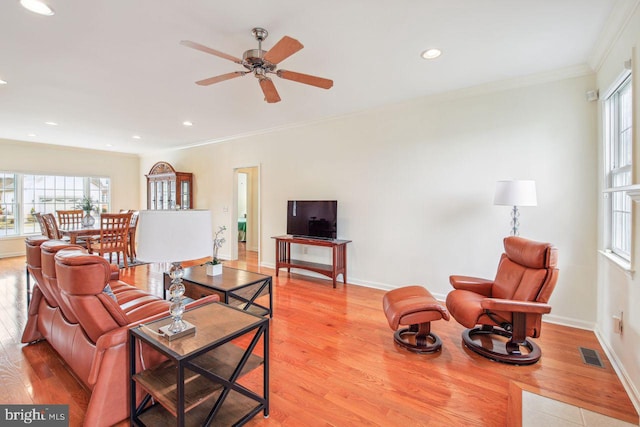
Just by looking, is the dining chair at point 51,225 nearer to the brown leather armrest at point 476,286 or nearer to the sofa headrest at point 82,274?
the sofa headrest at point 82,274

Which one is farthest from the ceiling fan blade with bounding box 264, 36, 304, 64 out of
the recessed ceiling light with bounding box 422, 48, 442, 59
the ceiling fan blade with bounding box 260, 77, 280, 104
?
the recessed ceiling light with bounding box 422, 48, 442, 59

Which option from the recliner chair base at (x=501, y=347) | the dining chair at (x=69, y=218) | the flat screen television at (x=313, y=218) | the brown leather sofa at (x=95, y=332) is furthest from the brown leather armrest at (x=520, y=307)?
the dining chair at (x=69, y=218)

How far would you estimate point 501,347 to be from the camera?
253cm

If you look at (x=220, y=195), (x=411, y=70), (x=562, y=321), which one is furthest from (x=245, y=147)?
(x=562, y=321)

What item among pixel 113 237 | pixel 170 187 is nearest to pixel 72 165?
pixel 170 187

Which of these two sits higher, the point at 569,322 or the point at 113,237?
the point at 113,237

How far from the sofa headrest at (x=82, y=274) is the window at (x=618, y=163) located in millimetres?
3605

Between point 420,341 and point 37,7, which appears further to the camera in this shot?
point 420,341

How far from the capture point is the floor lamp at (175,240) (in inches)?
57.2

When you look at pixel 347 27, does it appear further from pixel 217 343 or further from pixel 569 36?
pixel 217 343

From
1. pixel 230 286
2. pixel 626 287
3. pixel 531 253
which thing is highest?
pixel 531 253

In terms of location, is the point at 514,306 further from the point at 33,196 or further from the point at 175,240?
the point at 33,196

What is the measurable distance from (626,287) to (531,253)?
0.59m

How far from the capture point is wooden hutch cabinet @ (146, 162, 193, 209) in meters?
6.77
